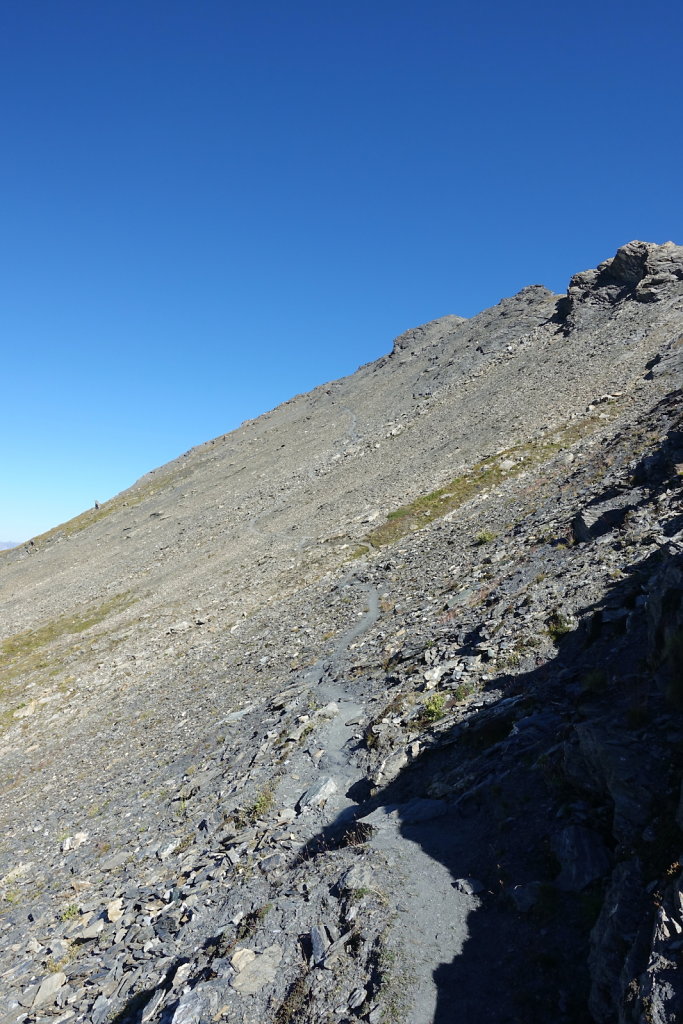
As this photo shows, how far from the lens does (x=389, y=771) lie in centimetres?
1239

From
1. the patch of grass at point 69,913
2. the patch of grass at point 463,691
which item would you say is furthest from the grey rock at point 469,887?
the patch of grass at point 69,913

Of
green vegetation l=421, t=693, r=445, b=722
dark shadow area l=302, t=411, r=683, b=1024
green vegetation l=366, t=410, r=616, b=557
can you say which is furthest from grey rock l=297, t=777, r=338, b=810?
green vegetation l=366, t=410, r=616, b=557

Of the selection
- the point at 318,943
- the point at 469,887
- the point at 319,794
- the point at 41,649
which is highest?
the point at 41,649

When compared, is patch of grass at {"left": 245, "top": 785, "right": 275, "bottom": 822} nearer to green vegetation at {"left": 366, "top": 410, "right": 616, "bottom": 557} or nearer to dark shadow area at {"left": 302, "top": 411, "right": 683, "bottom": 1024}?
dark shadow area at {"left": 302, "top": 411, "right": 683, "bottom": 1024}

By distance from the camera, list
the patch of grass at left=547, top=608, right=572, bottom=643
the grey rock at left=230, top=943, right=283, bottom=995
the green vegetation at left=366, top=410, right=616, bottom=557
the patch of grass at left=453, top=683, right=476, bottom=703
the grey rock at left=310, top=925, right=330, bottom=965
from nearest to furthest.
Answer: the grey rock at left=230, top=943, right=283, bottom=995, the grey rock at left=310, top=925, right=330, bottom=965, the patch of grass at left=453, top=683, right=476, bottom=703, the patch of grass at left=547, top=608, right=572, bottom=643, the green vegetation at left=366, top=410, right=616, bottom=557

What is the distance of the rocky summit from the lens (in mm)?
7031

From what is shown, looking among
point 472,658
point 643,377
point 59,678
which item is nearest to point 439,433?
point 643,377

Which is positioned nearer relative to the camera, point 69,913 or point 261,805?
point 69,913

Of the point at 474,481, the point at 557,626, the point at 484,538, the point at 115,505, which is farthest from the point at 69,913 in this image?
the point at 115,505

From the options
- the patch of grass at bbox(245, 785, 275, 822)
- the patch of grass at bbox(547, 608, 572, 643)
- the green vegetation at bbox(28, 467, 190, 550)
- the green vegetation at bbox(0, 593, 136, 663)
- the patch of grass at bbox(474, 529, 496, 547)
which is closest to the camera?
the patch of grass at bbox(245, 785, 275, 822)

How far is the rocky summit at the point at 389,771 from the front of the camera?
277 inches

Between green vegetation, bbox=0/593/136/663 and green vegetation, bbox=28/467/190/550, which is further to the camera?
green vegetation, bbox=28/467/190/550

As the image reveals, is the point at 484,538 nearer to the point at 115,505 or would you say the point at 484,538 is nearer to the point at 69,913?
the point at 69,913

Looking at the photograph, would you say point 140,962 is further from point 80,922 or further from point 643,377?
point 643,377
